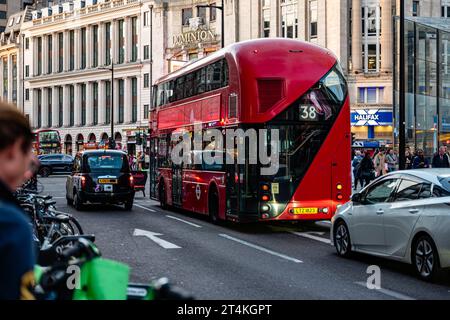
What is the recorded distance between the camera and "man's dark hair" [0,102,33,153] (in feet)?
9.20

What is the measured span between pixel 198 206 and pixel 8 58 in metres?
106

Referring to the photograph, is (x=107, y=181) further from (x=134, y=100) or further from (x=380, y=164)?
(x=134, y=100)

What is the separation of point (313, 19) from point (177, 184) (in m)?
46.9

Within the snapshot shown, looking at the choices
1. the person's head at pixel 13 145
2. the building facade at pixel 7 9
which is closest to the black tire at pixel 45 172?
the person's head at pixel 13 145

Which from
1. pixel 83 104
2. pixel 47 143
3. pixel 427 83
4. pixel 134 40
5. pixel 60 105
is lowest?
pixel 47 143

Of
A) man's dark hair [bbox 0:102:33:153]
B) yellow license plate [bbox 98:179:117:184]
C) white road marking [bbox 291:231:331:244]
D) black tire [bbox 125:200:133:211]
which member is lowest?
white road marking [bbox 291:231:331:244]

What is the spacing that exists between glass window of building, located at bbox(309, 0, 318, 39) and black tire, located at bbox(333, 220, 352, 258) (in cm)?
5443

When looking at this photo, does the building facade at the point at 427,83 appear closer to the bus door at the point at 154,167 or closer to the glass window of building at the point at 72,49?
the bus door at the point at 154,167

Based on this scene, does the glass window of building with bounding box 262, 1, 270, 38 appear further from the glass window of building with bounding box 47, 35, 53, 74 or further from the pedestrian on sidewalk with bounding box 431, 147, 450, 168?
the pedestrian on sidewalk with bounding box 431, 147, 450, 168

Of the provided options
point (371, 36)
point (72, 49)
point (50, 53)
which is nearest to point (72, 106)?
point (72, 49)

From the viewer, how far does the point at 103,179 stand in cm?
2338

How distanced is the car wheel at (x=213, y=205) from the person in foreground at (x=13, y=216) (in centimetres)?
1538

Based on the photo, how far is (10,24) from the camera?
124m

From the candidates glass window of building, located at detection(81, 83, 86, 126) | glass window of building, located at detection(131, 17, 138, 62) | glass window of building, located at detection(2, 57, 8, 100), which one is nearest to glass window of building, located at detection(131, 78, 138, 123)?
glass window of building, located at detection(131, 17, 138, 62)
